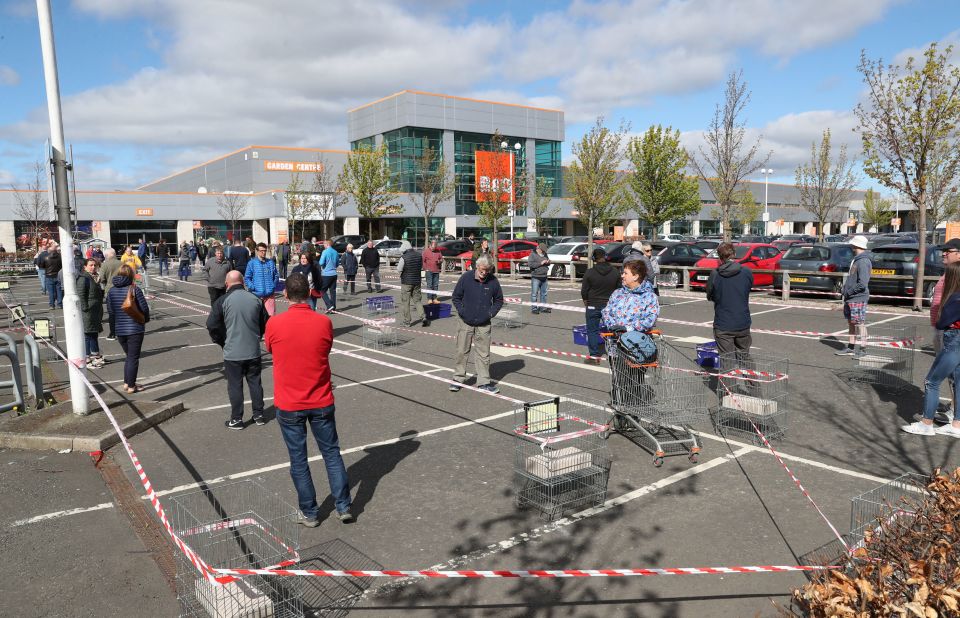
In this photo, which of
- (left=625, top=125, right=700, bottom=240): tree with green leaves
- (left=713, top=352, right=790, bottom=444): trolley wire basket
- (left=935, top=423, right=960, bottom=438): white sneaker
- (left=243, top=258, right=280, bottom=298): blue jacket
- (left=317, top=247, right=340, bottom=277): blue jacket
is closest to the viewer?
(left=935, top=423, right=960, bottom=438): white sneaker

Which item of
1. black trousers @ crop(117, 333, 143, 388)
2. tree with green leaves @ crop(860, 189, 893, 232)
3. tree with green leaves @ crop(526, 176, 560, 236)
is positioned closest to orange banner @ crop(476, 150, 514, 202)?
tree with green leaves @ crop(526, 176, 560, 236)

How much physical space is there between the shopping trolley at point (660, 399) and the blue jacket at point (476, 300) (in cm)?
260

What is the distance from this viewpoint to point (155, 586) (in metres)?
4.50

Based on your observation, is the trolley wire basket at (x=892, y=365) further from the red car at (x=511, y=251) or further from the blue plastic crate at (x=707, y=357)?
the red car at (x=511, y=251)

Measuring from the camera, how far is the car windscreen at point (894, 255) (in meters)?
18.2

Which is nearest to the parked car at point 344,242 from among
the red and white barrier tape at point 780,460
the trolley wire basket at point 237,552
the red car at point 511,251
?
the red car at point 511,251

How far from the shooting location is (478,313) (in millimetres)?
9398

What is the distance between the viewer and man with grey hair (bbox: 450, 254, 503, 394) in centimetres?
941

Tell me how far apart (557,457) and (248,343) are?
4171 millimetres

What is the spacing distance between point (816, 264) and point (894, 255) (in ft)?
6.56

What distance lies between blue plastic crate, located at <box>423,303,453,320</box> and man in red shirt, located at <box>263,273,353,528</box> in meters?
10.7

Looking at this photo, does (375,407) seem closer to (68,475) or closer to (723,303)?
(68,475)

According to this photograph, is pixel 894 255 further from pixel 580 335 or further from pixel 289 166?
pixel 289 166

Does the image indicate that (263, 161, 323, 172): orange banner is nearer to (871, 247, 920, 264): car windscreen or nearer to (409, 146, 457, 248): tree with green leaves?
(409, 146, 457, 248): tree with green leaves
